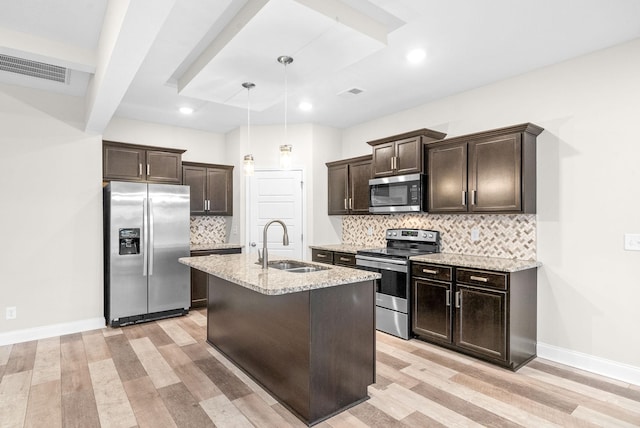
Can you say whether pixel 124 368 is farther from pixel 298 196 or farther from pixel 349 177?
pixel 349 177

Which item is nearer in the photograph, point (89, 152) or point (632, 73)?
point (632, 73)

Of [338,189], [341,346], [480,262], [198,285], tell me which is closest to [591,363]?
[480,262]

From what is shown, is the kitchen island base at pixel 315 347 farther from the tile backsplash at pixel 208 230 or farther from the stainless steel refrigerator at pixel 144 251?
the tile backsplash at pixel 208 230

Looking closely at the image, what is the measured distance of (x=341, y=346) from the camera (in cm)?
248

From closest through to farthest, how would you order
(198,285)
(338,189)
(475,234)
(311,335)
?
(311,335), (475,234), (198,285), (338,189)

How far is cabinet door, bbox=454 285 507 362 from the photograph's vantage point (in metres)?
3.09

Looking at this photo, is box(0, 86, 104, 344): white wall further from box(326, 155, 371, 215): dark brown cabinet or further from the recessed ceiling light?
the recessed ceiling light

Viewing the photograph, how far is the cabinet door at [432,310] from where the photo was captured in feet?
11.5

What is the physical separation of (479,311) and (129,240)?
4108 mm

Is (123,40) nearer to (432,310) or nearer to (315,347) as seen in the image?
(315,347)

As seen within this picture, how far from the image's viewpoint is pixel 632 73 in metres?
2.91

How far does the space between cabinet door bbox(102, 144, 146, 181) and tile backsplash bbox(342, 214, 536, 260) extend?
3.33 m

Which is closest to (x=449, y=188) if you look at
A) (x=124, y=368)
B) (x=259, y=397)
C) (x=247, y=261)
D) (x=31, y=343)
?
(x=247, y=261)

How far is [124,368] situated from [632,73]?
5.02 metres
